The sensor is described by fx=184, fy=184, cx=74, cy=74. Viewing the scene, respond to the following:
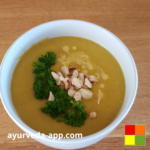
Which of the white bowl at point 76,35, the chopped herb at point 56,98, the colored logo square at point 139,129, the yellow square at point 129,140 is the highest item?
the white bowl at point 76,35

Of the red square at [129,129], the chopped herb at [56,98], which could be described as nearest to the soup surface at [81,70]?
the chopped herb at [56,98]

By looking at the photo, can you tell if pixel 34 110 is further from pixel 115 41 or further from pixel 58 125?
pixel 115 41

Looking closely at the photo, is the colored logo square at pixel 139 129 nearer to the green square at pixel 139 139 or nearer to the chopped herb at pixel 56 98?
the green square at pixel 139 139

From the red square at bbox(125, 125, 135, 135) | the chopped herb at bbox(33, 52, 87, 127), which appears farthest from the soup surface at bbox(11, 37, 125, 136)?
the red square at bbox(125, 125, 135, 135)

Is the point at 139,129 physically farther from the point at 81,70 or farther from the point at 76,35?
the point at 76,35

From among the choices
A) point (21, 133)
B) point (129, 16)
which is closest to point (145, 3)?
point (129, 16)

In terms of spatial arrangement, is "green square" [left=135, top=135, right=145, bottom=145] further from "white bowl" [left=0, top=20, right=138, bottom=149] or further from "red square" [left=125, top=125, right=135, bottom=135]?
"white bowl" [left=0, top=20, right=138, bottom=149]
